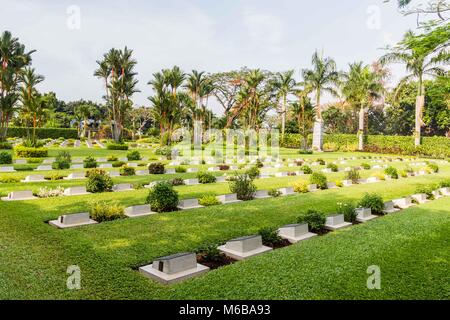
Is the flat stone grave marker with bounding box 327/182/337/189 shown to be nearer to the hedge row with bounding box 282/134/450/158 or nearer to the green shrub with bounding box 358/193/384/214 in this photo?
the green shrub with bounding box 358/193/384/214

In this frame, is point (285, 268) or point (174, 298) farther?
point (285, 268)

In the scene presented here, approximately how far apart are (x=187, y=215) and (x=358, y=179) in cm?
1074

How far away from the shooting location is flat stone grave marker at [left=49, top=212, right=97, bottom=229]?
743cm

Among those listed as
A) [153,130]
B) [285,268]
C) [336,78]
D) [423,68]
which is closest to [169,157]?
[285,268]

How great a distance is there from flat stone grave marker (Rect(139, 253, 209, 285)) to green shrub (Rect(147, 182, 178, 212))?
3.94 m

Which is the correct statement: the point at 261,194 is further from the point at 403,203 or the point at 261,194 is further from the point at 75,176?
the point at 75,176

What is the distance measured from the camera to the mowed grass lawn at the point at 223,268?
4500 mm

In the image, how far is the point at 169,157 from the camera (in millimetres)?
26000

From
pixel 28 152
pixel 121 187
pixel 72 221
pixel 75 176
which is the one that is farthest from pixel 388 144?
pixel 72 221

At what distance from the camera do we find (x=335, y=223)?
27.4ft

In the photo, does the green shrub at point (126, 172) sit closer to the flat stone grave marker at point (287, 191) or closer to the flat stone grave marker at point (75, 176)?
the flat stone grave marker at point (75, 176)

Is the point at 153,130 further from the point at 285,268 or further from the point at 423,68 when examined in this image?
the point at 285,268

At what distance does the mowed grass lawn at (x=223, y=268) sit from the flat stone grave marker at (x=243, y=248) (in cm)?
34

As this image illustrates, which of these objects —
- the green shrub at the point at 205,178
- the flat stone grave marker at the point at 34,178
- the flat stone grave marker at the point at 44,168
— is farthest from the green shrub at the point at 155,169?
the flat stone grave marker at the point at 44,168
